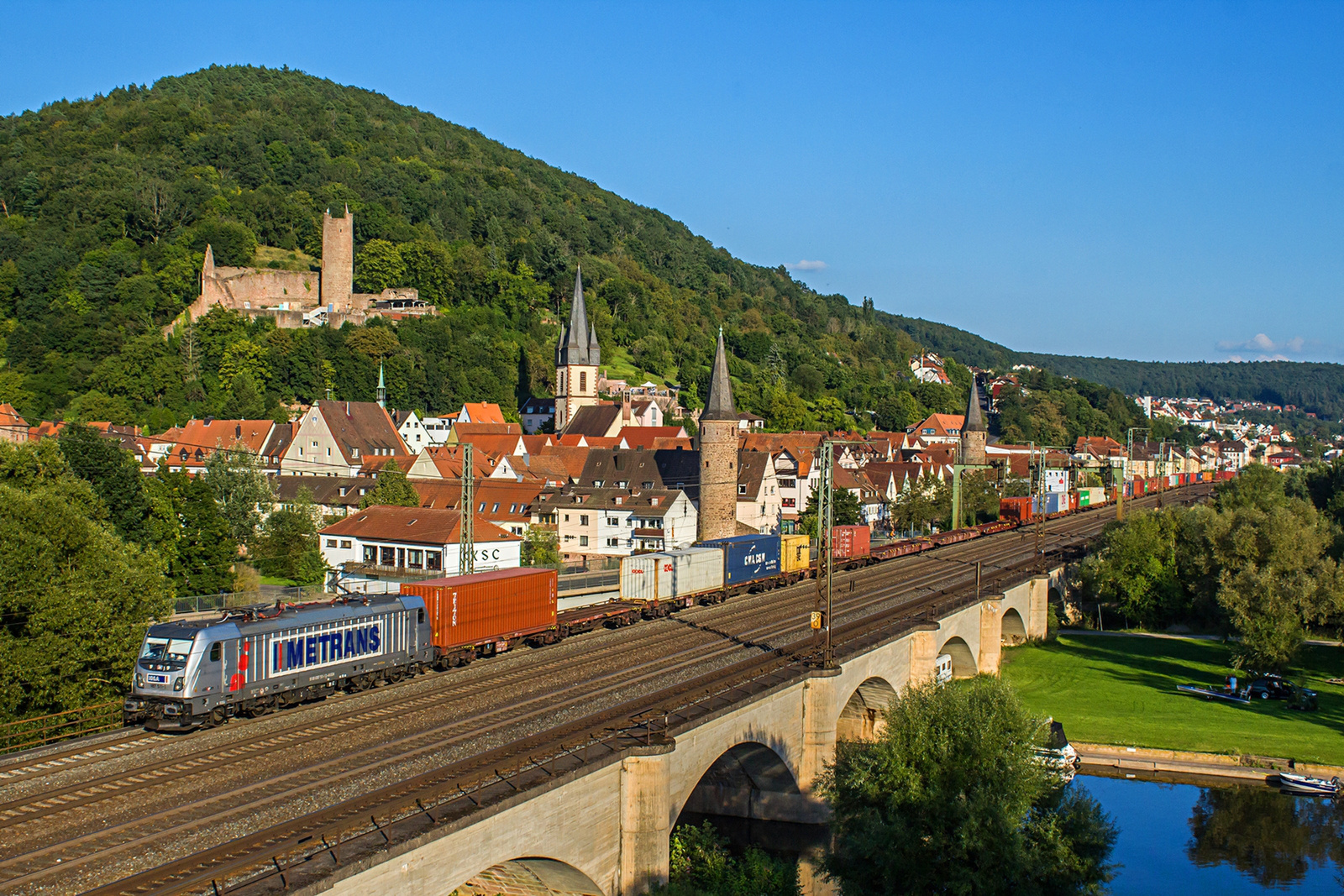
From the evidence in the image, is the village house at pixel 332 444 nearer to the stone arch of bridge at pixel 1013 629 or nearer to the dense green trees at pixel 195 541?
the dense green trees at pixel 195 541

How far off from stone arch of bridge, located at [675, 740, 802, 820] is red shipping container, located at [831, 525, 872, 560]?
32.3 metres

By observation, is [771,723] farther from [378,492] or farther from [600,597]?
[378,492]

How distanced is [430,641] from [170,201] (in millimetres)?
145196

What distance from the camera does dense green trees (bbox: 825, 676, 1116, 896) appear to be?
947 inches

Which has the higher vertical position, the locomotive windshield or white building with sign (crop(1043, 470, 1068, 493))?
white building with sign (crop(1043, 470, 1068, 493))

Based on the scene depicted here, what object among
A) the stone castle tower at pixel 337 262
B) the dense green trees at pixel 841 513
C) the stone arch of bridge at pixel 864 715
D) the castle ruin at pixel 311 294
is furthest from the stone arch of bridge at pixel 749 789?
the stone castle tower at pixel 337 262

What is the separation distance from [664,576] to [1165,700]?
972 inches

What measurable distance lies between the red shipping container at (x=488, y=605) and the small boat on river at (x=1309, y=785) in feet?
92.4

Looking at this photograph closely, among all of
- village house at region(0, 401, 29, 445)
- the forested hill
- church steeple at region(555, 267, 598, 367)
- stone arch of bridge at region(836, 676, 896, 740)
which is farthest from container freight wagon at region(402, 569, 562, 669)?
the forested hill

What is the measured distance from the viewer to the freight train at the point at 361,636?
25.8m

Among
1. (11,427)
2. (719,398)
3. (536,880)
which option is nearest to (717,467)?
(719,398)

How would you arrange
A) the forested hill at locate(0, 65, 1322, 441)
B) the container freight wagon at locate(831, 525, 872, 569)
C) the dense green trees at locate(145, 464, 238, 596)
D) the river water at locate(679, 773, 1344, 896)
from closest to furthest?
the river water at locate(679, 773, 1344, 896) < the dense green trees at locate(145, 464, 238, 596) < the container freight wagon at locate(831, 525, 872, 569) < the forested hill at locate(0, 65, 1322, 441)

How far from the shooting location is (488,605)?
36094mm

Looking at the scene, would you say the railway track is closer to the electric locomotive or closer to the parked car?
the electric locomotive
